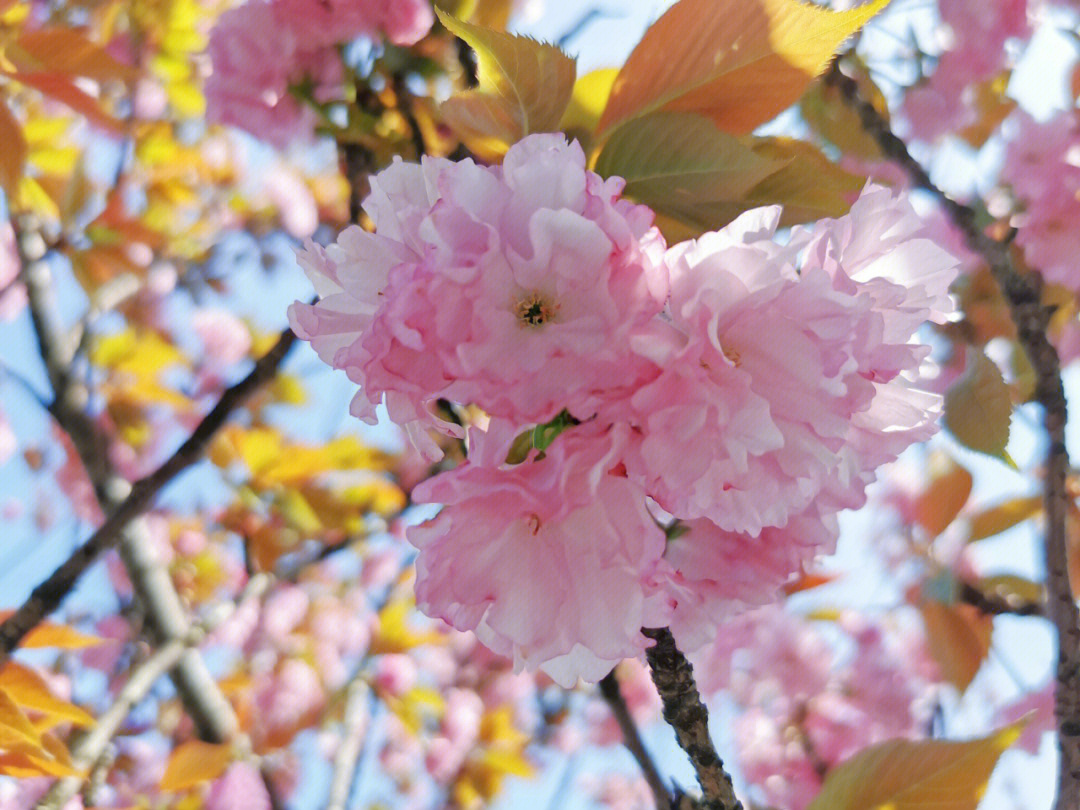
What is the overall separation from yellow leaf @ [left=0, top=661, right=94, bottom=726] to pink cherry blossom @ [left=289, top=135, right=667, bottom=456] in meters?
0.43

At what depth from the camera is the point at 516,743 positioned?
1808 millimetres

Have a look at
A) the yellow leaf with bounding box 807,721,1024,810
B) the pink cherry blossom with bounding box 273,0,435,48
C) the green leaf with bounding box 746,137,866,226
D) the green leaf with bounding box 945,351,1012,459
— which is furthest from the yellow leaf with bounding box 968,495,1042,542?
the pink cherry blossom with bounding box 273,0,435,48

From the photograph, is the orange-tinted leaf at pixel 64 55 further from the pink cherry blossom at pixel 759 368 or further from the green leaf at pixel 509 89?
the pink cherry blossom at pixel 759 368

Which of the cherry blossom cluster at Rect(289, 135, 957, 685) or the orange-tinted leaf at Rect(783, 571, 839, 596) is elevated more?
the orange-tinted leaf at Rect(783, 571, 839, 596)

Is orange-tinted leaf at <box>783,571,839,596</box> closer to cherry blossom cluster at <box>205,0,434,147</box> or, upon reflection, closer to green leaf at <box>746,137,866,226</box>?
green leaf at <box>746,137,866,226</box>

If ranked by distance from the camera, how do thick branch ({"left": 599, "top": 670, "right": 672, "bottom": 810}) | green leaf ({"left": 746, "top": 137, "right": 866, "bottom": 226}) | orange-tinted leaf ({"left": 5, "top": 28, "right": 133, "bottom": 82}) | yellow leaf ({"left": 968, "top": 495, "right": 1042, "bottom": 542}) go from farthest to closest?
yellow leaf ({"left": 968, "top": 495, "right": 1042, "bottom": 542}) → orange-tinted leaf ({"left": 5, "top": 28, "right": 133, "bottom": 82}) → thick branch ({"left": 599, "top": 670, "right": 672, "bottom": 810}) → green leaf ({"left": 746, "top": 137, "right": 866, "bottom": 226})

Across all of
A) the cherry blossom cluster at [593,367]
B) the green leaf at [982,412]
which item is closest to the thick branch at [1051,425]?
the green leaf at [982,412]

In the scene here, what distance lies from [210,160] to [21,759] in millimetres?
1454

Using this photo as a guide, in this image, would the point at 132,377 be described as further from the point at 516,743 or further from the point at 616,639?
the point at 616,639

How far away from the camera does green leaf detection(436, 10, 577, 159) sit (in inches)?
15.4

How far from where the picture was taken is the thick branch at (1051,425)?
546mm

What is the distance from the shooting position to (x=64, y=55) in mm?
651

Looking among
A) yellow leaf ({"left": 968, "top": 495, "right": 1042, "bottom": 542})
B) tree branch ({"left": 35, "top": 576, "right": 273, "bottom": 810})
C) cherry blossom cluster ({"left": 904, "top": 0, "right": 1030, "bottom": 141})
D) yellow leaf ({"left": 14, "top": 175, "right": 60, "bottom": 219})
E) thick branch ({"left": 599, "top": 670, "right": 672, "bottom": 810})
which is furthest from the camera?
cherry blossom cluster ({"left": 904, "top": 0, "right": 1030, "bottom": 141})

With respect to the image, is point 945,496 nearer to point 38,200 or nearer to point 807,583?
point 807,583
